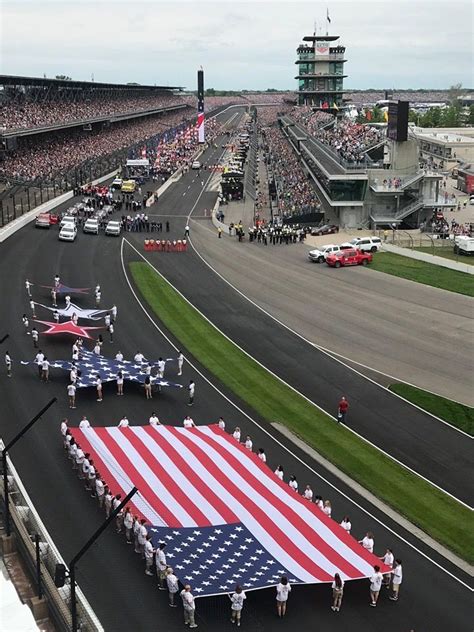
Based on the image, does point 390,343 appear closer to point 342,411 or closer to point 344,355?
point 344,355

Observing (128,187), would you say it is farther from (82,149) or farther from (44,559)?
(44,559)

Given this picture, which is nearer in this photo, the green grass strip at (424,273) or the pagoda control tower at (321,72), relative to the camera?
the green grass strip at (424,273)

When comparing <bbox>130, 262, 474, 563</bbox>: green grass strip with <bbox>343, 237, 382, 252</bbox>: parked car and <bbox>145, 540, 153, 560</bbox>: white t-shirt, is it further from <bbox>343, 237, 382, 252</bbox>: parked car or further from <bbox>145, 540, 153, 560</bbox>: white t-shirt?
<bbox>343, 237, 382, 252</bbox>: parked car

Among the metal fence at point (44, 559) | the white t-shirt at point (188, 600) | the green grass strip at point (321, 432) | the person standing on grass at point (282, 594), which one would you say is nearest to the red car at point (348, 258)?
the green grass strip at point (321, 432)

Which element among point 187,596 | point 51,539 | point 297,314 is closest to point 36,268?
point 297,314

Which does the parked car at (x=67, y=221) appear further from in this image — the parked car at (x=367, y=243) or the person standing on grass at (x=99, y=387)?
the person standing on grass at (x=99, y=387)

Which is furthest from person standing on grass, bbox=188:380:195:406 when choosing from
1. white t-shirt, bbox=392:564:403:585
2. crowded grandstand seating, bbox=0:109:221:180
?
crowded grandstand seating, bbox=0:109:221:180
